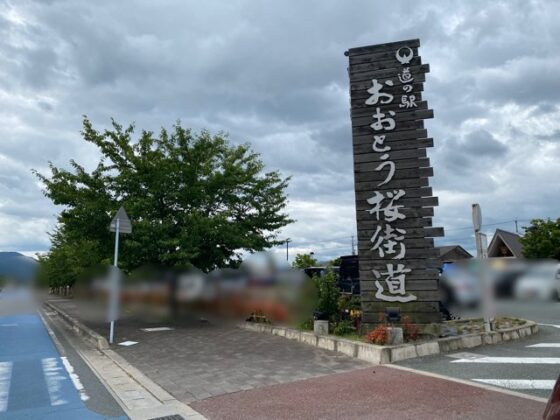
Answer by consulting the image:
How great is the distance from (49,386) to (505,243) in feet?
107

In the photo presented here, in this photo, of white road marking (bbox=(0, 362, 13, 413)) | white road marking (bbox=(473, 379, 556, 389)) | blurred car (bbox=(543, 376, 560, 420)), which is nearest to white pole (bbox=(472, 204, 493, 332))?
white road marking (bbox=(473, 379, 556, 389))

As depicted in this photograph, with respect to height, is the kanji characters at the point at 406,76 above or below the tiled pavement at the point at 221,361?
above

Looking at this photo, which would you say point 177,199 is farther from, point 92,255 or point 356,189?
point 356,189

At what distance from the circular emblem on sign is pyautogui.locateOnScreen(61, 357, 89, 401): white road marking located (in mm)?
8549

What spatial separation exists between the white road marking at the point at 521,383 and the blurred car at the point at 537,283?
582 centimetres

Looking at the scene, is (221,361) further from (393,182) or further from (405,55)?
(405,55)

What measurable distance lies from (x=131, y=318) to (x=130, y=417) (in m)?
11.0

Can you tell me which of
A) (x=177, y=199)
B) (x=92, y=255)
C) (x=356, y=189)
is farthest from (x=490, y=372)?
(x=92, y=255)

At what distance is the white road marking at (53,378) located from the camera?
5.63m

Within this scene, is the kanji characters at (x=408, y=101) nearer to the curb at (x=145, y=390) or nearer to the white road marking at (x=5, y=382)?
the curb at (x=145, y=390)

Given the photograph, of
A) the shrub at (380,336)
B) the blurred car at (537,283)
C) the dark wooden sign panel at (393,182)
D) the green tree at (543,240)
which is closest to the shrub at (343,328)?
the dark wooden sign panel at (393,182)

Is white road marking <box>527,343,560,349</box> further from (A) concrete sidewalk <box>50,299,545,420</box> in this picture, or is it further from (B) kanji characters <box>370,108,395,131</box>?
(B) kanji characters <box>370,108,395,131</box>

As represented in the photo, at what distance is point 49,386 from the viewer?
20.8ft

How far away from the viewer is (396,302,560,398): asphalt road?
5.49 meters
